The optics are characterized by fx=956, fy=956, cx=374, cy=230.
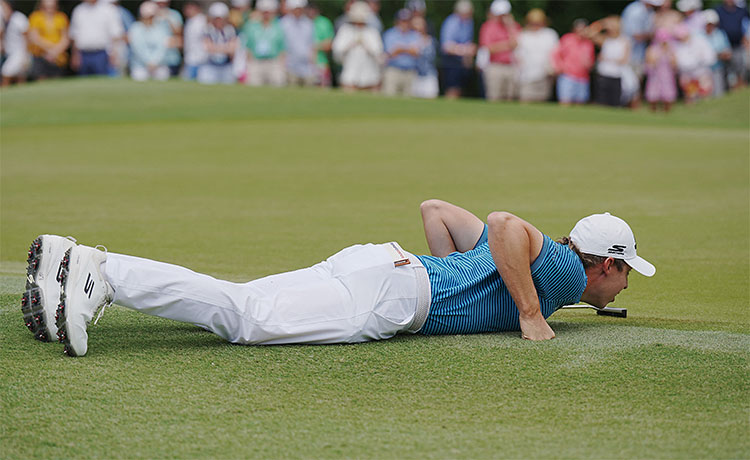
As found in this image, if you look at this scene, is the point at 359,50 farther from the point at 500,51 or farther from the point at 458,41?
the point at 500,51

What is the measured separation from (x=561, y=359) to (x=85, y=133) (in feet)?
41.4

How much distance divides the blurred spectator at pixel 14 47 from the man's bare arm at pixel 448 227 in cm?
1713

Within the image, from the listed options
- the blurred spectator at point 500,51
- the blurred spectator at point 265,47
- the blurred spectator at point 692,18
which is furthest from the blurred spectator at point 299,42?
the blurred spectator at point 692,18

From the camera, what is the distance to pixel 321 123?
16375mm

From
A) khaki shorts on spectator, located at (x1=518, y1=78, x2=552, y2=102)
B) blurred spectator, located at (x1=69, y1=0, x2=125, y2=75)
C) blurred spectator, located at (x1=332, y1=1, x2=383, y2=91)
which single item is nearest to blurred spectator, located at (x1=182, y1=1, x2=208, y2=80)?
blurred spectator, located at (x1=69, y1=0, x2=125, y2=75)

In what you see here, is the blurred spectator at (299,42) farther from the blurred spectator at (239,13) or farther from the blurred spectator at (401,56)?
the blurred spectator at (401,56)

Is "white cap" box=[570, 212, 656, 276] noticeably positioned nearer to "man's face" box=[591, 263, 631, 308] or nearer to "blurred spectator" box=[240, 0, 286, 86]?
"man's face" box=[591, 263, 631, 308]

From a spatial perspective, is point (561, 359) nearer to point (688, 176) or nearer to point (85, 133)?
point (688, 176)

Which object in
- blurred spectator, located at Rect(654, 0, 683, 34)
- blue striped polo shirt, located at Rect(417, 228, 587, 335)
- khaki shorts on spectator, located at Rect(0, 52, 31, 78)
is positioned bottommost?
blue striped polo shirt, located at Rect(417, 228, 587, 335)

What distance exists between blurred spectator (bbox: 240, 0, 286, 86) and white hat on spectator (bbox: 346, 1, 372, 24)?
1.59 m

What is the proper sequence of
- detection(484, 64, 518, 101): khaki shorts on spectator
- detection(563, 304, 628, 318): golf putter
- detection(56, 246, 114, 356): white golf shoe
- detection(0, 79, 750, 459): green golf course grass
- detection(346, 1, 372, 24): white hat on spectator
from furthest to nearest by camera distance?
detection(484, 64, 518, 101): khaki shorts on spectator → detection(346, 1, 372, 24): white hat on spectator → detection(563, 304, 628, 318): golf putter → detection(56, 246, 114, 356): white golf shoe → detection(0, 79, 750, 459): green golf course grass

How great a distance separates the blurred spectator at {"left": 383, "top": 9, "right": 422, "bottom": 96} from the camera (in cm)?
2023

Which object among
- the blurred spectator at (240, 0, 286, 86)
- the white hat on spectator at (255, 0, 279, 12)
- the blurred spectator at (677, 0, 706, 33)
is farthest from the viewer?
the blurred spectator at (677, 0, 706, 33)

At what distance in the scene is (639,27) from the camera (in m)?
21.6
